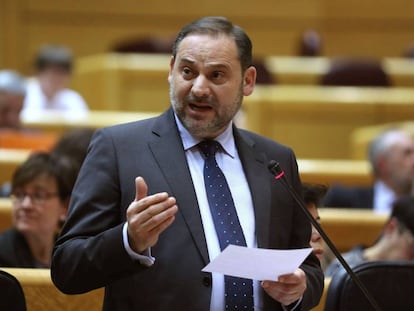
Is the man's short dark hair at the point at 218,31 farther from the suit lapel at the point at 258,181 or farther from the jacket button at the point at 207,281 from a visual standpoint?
the jacket button at the point at 207,281

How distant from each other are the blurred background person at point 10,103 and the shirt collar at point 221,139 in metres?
3.58

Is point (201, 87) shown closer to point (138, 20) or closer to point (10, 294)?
point (10, 294)

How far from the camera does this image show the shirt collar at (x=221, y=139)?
2.28m

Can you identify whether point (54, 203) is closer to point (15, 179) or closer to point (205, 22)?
point (15, 179)

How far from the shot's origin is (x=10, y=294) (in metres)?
2.35

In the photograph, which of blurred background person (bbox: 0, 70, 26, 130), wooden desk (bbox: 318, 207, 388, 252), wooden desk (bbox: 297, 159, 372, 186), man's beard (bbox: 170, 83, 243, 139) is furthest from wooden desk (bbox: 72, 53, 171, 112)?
man's beard (bbox: 170, 83, 243, 139)

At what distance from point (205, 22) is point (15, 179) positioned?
1.42m

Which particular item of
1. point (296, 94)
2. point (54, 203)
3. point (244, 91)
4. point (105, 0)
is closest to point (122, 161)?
point (244, 91)

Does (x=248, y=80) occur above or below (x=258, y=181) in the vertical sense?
above

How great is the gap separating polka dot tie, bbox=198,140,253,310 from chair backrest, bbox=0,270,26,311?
502 millimetres

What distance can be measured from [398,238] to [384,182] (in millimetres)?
1629

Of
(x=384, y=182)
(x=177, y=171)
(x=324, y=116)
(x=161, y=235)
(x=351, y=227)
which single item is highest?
(x=177, y=171)

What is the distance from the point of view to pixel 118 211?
217cm

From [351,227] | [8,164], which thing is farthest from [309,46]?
[351,227]
